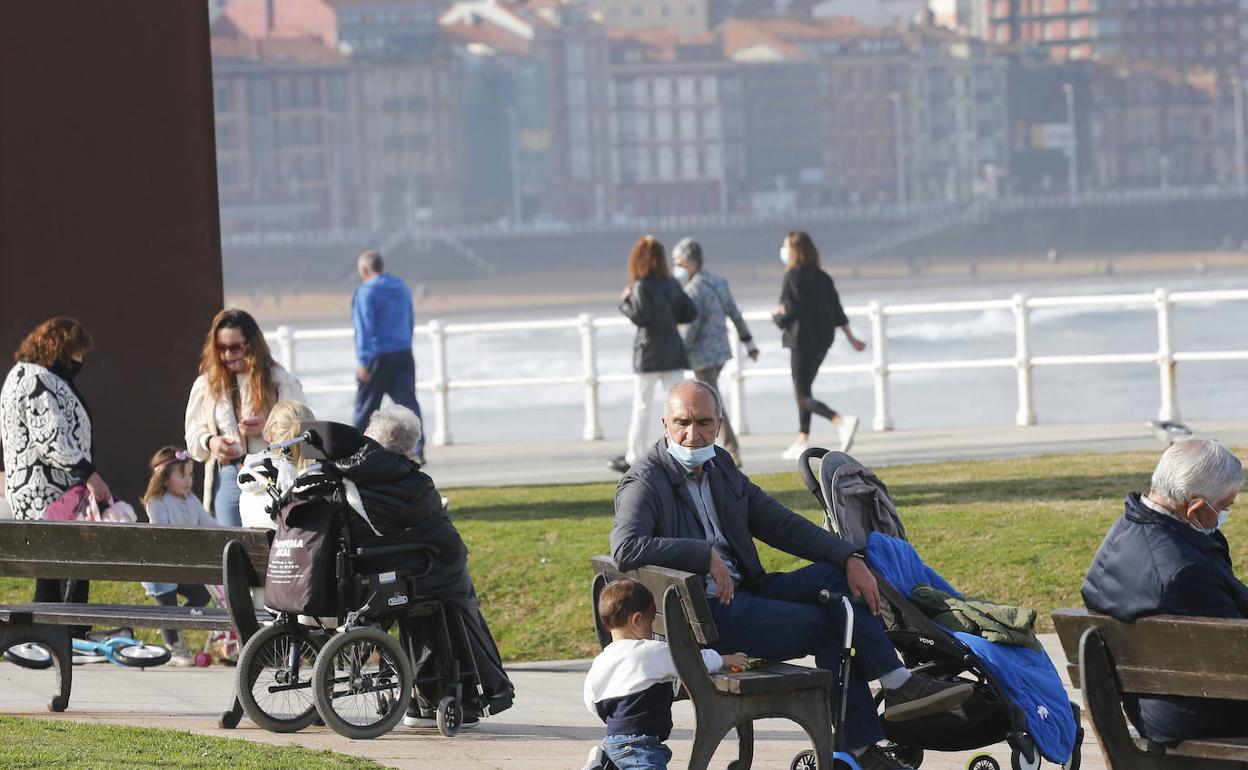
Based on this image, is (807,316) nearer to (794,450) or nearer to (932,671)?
(794,450)

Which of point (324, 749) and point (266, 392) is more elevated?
point (266, 392)

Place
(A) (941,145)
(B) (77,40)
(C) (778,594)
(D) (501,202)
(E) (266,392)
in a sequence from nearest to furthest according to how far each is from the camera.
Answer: (C) (778,594) < (E) (266,392) < (B) (77,40) < (D) (501,202) < (A) (941,145)

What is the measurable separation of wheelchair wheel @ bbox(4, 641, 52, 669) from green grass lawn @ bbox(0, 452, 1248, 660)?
1544 mm

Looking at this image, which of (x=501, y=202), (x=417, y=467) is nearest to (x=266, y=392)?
(x=417, y=467)

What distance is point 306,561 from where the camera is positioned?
19.3 ft

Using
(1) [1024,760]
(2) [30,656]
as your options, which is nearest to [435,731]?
(1) [1024,760]

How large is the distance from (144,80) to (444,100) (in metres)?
142

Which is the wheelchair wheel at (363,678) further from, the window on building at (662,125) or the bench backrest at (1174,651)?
the window on building at (662,125)

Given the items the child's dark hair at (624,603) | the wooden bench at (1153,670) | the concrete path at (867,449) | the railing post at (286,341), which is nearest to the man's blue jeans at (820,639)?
the child's dark hair at (624,603)

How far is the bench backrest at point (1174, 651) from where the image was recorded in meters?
4.19

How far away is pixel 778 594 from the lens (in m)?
5.38

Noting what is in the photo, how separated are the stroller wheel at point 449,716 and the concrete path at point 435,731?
4cm

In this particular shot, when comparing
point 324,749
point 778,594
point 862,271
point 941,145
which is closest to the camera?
point 778,594

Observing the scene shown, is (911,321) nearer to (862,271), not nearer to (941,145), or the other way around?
(862,271)
